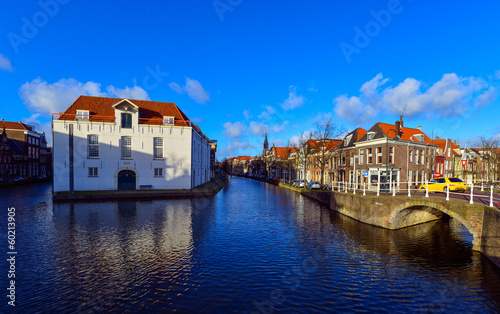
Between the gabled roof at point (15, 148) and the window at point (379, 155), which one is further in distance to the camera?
the gabled roof at point (15, 148)

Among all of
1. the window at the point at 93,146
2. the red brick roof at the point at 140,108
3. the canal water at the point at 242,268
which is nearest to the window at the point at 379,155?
the canal water at the point at 242,268

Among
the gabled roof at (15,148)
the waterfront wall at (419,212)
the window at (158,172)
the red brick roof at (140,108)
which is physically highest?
the red brick roof at (140,108)

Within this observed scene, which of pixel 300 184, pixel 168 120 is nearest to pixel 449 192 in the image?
pixel 300 184

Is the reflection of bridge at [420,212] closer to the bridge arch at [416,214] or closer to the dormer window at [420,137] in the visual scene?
the bridge arch at [416,214]

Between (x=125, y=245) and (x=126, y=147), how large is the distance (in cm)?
2764

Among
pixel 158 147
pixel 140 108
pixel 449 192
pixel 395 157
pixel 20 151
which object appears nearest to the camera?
pixel 449 192

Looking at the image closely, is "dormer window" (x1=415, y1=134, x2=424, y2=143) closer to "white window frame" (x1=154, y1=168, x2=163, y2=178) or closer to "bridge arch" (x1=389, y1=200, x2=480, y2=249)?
"bridge arch" (x1=389, y1=200, x2=480, y2=249)

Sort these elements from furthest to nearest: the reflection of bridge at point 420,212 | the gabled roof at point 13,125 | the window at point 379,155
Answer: the gabled roof at point 13,125 → the window at point 379,155 → the reflection of bridge at point 420,212

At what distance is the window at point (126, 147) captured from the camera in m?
38.4

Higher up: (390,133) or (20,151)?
(390,133)

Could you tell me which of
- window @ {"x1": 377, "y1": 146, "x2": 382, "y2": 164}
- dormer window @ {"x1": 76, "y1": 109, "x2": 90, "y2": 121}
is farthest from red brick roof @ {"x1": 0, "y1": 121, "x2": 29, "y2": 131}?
window @ {"x1": 377, "y1": 146, "x2": 382, "y2": 164}

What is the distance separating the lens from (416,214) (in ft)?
69.1

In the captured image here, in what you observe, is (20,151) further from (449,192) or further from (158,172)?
(449,192)

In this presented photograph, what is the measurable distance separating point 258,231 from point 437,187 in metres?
18.9
